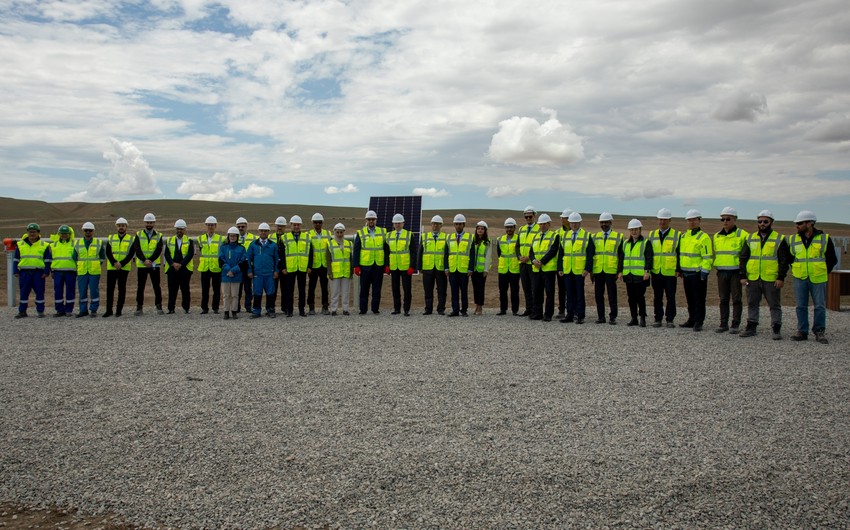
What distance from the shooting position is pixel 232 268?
525 inches

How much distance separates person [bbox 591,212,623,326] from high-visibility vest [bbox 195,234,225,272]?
782 centimetres

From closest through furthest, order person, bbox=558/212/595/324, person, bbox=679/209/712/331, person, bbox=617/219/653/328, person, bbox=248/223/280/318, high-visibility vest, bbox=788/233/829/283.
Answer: high-visibility vest, bbox=788/233/829/283
person, bbox=679/209/712/331
person, bbox=617/219/653/328
person, bbox=558/212/595/324
person, bbox=248/223/280/318

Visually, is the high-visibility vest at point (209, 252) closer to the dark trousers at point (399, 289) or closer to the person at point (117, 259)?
the person at point (117, 259)

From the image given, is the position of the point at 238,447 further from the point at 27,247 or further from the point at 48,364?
the point at 27,247

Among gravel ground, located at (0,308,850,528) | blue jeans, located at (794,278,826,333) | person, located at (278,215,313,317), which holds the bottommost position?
gravel ground, located at (0,308,850,528)

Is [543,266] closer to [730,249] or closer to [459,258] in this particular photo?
[459,258]

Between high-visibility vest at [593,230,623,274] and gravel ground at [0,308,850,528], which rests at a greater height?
high-visibility vest at [593,230,623,274]

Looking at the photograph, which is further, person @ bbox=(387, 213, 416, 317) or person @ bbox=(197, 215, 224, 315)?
person @ bbox=(387, 213, 416, 317)

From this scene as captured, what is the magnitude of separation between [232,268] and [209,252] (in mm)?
1072

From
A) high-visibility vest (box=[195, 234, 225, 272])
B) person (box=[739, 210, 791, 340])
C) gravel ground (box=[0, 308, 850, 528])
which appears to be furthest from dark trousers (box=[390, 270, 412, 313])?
person (box=[739, 210, 791, 340])

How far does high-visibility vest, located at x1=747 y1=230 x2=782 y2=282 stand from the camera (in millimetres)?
11148

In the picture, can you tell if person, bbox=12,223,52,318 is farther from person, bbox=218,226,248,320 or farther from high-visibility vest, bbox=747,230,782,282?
high-visibility vest, bbox=747,230,782,282

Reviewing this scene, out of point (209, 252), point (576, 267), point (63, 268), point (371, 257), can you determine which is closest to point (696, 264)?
point (576, 267)

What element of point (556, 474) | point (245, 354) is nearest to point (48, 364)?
point (245, 354)
